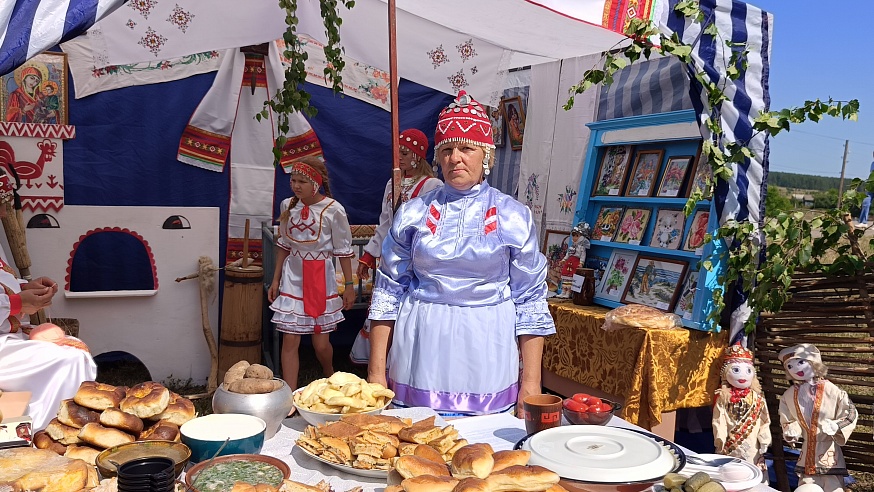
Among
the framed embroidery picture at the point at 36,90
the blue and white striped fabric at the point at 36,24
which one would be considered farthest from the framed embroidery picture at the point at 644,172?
the framed embroidery picture at the point at 36,90

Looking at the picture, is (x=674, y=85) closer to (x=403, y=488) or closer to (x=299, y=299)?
(x=299, y=299)

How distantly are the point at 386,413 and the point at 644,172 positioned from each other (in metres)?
3.39

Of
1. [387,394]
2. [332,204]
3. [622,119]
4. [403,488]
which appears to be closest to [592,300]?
[622,119]

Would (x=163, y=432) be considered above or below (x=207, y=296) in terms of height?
above

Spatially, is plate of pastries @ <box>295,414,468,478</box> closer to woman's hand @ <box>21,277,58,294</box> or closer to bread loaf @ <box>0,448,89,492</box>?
bread loaf @ <box>0,448,89,492</box>

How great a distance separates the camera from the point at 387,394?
1918mm

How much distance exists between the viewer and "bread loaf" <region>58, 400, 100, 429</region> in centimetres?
156

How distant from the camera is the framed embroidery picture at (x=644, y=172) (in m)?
4.66

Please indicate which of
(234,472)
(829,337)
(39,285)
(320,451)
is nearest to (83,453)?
(234,472)

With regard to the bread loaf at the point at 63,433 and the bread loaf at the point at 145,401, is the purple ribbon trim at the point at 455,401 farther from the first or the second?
the bread loaf at the point at 63,433

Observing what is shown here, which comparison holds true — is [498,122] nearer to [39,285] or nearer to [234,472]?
[39,285]

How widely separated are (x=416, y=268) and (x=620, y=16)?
1698 millimetres

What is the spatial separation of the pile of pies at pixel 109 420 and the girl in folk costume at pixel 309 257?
11.5 ft

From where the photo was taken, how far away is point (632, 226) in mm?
4758
